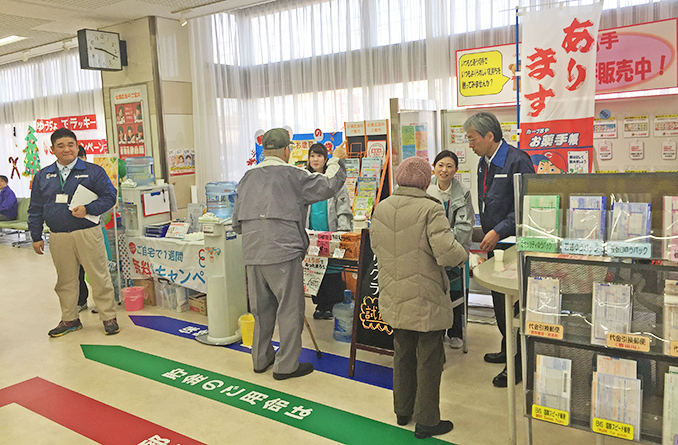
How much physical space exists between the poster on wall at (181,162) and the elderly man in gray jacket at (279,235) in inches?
149

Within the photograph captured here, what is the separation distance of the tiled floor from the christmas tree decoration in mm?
6547

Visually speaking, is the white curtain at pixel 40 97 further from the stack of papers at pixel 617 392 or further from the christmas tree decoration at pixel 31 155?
the stack of papers at pixel 617 392

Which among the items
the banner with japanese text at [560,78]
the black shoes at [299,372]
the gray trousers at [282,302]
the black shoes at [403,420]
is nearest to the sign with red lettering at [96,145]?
the gray trousers at [282,302]

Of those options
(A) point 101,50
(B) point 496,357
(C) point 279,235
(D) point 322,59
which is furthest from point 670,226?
(A) point 101,50

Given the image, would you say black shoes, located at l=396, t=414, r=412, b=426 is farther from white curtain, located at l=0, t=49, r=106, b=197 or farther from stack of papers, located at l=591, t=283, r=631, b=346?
white curtain, located at l=0, t=49, r=106, b=197

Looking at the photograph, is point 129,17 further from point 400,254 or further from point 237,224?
point 400,254

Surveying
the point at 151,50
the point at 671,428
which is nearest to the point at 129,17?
the point at 151,50

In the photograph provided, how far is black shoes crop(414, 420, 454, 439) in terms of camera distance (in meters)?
2.96

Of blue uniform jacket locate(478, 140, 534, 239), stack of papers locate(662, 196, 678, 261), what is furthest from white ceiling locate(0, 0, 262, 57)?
stack of papers locate(662, 196, 678, 261)

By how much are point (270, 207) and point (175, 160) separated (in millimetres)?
4093

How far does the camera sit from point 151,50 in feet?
22.9

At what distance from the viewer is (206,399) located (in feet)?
11.7

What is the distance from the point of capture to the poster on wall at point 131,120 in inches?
284

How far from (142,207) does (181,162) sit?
1.77 meters
